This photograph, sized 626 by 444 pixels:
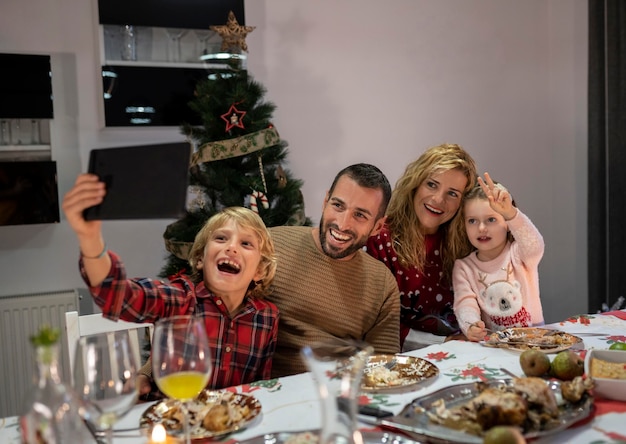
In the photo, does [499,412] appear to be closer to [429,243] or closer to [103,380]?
[103,380]

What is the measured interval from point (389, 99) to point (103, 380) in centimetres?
319

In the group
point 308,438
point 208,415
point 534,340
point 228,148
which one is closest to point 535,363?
point 534,340

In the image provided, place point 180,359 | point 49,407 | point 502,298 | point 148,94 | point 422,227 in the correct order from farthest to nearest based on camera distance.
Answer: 1. point 148,94
2. point 422,227
3. point 502,298
4. point 180,359
5. point 49,407

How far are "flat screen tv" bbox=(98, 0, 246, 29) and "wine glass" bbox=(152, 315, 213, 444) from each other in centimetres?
246

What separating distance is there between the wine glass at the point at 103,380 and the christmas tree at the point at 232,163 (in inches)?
70.3

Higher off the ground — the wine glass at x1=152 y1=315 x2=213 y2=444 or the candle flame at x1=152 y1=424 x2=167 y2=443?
the wine glass at x1=152 y1=315 x2=213 y2=444

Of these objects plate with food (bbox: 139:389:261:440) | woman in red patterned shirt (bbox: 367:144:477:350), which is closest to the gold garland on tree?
woman in red patterned shirt (bbox: 367:144:477:350)

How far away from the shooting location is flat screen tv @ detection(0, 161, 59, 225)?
3098 millimetres

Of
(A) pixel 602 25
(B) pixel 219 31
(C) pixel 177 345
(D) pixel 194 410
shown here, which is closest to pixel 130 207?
(C) pixel 177 345

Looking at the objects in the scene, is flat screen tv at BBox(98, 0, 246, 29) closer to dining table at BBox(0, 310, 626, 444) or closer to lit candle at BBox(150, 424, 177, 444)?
dining table at BBox(0, 310, 626, 444)

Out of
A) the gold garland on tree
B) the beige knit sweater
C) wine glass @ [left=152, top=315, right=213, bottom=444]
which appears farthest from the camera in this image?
the gold garland on tree

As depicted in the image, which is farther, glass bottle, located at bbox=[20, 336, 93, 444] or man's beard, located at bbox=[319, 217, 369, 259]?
man's beard, located at bbox=[319, 217, 369, 259]

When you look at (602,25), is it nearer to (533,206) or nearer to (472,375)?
(533,206)

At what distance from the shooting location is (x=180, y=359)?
1.23 metres
